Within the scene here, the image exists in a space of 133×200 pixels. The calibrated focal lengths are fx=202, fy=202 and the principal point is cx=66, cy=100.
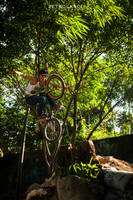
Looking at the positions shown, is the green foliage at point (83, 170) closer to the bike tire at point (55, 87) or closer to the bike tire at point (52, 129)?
the bike tire at point (52, 129)

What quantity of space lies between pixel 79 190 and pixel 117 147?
23.1 feet

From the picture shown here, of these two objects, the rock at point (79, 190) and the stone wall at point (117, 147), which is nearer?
the rock at point (79, 190)

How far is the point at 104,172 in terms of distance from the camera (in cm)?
708

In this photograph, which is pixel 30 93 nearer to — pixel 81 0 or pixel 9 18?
pixel 9 18

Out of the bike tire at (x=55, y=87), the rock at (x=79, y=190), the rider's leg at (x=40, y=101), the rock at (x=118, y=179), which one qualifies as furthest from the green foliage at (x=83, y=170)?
the bike tire at (x=55, y=87)

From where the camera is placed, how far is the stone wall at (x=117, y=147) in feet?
41.0

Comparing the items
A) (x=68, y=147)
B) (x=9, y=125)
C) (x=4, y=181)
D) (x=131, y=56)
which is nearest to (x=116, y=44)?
(x=131, y=56)

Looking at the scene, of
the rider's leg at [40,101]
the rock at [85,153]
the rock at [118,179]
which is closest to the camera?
the rock at [118,179]

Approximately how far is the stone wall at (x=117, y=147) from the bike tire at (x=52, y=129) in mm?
5107

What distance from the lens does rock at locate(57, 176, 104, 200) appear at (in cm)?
650

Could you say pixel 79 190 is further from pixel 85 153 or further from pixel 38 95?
pixel 38 95

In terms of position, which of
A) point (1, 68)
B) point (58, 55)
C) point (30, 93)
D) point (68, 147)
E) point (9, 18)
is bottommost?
point (68, 147)

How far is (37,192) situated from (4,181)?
4.24 metres

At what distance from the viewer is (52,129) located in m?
7.91
